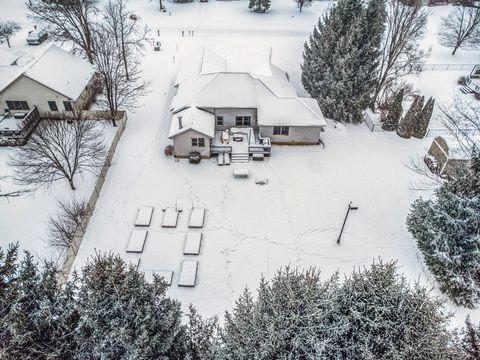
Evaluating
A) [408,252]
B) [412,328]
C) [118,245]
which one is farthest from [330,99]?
[412,328]

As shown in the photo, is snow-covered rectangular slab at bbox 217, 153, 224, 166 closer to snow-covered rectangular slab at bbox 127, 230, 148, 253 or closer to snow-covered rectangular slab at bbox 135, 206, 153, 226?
snow-covered rectangular slab at bbox 135, 206, 153, 226

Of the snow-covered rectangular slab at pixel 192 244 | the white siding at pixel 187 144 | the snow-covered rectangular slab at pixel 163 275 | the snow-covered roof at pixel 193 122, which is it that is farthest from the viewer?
the white siding at pixel 187 144

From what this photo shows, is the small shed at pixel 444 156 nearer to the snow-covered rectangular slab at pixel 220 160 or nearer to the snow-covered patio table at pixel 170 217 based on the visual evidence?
the snow-covered rectangular slab at pixel 220 160

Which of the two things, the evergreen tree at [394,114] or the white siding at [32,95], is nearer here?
the white siding at [32,95]

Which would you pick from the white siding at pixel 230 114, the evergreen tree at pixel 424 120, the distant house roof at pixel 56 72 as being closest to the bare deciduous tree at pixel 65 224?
the distant house roof at pixel 56 72

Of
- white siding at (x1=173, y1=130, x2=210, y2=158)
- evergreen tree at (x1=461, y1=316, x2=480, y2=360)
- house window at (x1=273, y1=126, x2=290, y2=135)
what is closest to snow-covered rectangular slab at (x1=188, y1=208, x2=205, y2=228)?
white siding at (x1=173, y1=130, x2=210, y2=158)

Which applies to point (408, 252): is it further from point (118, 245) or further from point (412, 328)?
point (118, 245)

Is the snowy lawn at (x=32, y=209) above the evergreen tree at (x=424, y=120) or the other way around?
the other way around
